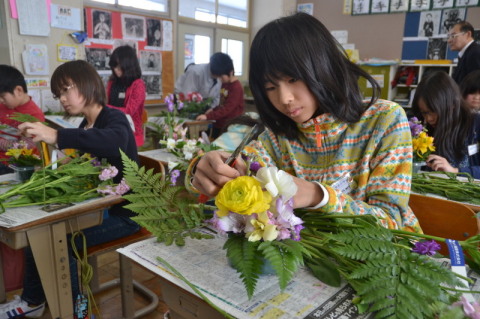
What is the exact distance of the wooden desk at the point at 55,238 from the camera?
1503 mm

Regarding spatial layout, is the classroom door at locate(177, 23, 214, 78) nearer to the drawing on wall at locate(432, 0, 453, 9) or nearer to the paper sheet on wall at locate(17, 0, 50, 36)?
the paper sheet on wall at locate(17, 0, 50, 36)

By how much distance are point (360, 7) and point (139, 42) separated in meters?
3.66

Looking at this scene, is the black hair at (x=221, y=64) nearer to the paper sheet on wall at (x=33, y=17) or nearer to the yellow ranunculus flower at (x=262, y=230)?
the paper sheet on wall at (x=33, y=17)

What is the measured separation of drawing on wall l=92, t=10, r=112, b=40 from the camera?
4777 mm

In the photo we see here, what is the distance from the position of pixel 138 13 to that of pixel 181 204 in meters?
5.00

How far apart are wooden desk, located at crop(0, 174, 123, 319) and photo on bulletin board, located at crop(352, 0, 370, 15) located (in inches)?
234

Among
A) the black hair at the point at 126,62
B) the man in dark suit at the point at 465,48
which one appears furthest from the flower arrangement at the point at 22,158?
the man in dark suit at the point at 465,48

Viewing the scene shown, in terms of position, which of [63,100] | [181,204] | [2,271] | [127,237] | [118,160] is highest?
[63,100]

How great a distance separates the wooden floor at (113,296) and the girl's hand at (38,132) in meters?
0.87

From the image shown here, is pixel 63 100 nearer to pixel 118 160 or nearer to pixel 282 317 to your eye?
pixel 118 160

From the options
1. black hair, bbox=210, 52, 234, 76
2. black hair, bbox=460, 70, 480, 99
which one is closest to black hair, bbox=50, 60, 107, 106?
black hair, bbox=460, 70, 480, 99

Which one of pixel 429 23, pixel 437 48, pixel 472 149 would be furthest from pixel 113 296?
pixel 429 23

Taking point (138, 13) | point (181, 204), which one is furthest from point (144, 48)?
point (181, 204)

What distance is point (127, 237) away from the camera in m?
1.99
